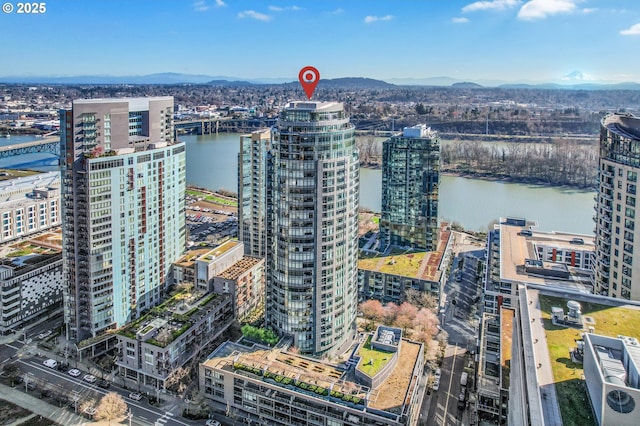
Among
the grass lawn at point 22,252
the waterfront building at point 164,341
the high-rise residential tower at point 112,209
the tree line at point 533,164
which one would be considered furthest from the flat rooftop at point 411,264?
the tree line at point 533,164

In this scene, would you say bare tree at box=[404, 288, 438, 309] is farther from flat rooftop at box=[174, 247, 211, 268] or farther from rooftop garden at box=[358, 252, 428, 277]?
flat rooftop at box=[174, 247, 211, 268]

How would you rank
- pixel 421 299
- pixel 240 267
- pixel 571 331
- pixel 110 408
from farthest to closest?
pixel 421 299
pixel 240 267
pixel 110 408
pixel 571 331

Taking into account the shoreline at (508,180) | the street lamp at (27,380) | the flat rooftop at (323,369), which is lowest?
the street lamp at (27,380)

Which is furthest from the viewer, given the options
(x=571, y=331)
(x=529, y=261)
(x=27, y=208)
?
(x=27, y=208)

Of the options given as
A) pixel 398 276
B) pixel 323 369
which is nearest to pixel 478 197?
pixel 398 276

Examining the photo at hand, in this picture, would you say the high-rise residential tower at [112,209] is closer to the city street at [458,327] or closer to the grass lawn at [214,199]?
the city street at [458,327]

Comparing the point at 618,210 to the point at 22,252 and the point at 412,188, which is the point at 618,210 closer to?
the point at 412,188
